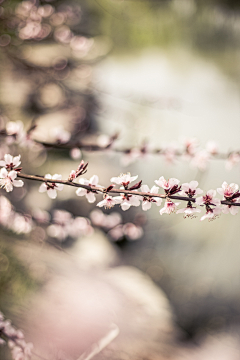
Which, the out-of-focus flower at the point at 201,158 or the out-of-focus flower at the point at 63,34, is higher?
the out-of-focus flower at the point at 63,34

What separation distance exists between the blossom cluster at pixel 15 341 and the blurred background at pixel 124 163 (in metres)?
0.14

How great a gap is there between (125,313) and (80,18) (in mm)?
2233

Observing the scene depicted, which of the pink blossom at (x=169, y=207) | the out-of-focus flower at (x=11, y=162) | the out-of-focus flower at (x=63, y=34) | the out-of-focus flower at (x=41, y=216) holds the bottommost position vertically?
the out-of-focus flower at (x=11, y=162)

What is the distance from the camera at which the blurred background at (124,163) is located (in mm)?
1286

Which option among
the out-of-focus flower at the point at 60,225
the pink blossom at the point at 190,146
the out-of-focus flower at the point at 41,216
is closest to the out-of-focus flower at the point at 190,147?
the pink blossom at the point at 190,146

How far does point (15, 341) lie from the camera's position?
35.5 inches

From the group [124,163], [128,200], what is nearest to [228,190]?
[128,200]

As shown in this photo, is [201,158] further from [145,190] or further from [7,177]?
[7,177]

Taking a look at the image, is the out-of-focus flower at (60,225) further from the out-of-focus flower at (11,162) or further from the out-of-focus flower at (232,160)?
the out-of-focus flower at (232,160)

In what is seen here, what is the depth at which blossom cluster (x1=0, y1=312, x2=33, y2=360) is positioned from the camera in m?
0.87

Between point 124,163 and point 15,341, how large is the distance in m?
1.16

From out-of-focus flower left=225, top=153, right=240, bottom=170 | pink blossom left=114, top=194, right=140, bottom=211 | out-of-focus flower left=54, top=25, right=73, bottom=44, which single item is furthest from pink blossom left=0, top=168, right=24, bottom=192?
out-of-focus flower left=54, top=25, right=73, bottom=44

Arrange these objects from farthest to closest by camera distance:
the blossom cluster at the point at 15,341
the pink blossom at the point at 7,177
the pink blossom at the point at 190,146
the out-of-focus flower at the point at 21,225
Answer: the out-of-focus flower at the point at 21,225, the pink blossom at the point at 190,146, the blossom cluster at the point at 15,341, the pink blossom at the point at 7,177

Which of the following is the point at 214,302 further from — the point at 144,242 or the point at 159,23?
the point at 159,23
